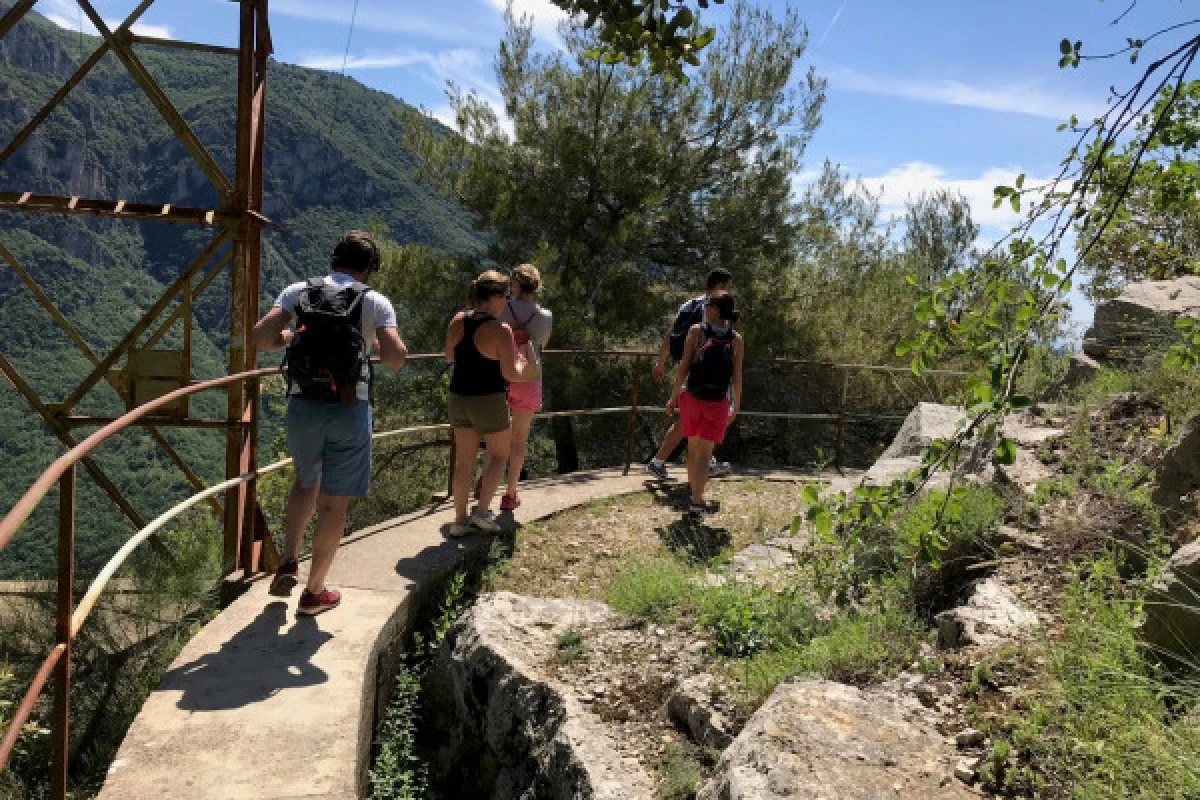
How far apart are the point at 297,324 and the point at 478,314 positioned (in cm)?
122

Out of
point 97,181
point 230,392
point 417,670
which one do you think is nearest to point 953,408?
point 417,670

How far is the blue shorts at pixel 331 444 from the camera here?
3.64m

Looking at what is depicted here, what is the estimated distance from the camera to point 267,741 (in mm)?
2912

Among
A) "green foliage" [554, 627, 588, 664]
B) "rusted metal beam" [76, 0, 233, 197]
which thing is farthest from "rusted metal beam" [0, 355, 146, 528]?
"green foliage" [554, 627, 588, 664]

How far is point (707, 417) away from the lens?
606 cm

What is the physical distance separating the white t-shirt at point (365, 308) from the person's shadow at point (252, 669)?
1.07 metres

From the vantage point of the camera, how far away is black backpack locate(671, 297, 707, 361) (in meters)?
6.24

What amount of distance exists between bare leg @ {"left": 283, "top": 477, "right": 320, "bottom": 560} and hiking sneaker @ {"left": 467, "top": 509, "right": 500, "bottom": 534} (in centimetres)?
147

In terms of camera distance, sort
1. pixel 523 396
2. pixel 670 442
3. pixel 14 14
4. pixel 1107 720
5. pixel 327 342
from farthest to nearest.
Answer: pixel 670 442, pixel 14 14, pixel 523 396, pixel 327 342, pixel 1107 720

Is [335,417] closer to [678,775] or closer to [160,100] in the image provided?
[678,775]

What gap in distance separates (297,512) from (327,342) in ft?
2.75

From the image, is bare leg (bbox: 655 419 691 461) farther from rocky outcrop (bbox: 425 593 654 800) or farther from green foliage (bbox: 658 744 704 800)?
green foliage (bbox: 658 744 704 800)

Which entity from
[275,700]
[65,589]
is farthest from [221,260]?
[65,589]

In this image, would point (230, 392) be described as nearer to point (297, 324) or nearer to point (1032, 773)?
point (297, 324)
